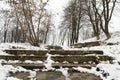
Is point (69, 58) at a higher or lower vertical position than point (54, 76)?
higher

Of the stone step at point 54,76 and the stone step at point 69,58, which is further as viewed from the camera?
the stone step at point 69,58

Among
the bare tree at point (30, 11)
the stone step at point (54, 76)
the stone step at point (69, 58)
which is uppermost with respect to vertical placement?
the bare tree at point (30, 11)

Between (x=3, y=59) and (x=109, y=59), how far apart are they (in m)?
3.61

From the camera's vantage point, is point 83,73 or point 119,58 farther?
point 119,58

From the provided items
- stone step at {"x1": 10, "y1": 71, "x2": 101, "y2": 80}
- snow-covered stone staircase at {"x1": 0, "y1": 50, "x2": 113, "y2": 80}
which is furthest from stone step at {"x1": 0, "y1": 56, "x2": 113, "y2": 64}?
stone step at {"x1": 10, "y1": 71, "x2": 101, "y2": 80}

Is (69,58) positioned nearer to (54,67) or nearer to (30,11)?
(54,67)

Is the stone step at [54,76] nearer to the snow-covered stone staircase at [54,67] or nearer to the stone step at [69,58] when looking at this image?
the snow-covered stone staircase at [54,67]

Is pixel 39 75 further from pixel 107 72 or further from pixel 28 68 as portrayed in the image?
pixel 107 72

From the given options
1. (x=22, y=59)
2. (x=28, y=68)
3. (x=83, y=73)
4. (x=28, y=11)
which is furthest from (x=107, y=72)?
(x=28, y=11)

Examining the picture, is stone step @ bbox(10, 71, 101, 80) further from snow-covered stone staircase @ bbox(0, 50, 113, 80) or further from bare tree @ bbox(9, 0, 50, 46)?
bare tree @ bbox(9, 0, 50, 46)

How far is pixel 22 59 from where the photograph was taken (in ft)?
23.0

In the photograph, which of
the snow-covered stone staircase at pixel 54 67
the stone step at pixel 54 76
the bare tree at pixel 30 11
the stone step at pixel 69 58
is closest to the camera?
the stone step at pixel 54 76

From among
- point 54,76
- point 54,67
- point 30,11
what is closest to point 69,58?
point 54,67

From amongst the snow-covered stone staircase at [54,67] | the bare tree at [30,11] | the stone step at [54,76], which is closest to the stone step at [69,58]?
the snow-covered stone staircase at [54,67]
